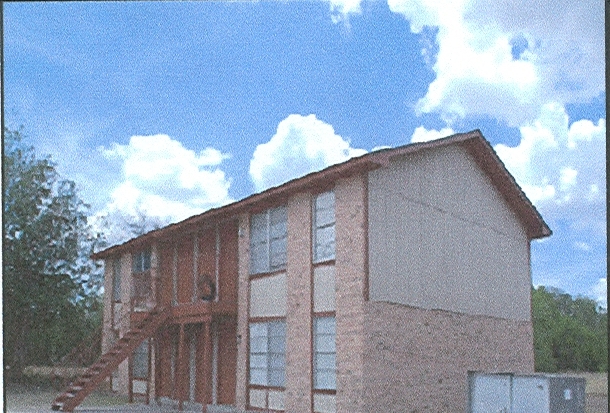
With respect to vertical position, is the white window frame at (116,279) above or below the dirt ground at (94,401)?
above

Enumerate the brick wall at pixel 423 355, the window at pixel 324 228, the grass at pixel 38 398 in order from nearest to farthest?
the brick wall at pixel 423 355
the window at pixel 324 228
the grass at pixel 38 398

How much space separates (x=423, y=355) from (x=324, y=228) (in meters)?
2.67

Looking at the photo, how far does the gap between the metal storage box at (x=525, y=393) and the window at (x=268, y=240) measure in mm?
4261

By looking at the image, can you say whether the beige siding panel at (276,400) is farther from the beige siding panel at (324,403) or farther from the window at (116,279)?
the window at (116,279)

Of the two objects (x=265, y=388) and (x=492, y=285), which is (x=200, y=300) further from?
(x=492, y=285)

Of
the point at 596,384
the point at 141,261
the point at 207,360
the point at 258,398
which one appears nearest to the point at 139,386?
the point at 141,261

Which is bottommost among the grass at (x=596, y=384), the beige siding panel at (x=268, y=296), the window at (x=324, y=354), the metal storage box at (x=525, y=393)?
the grass at (x=596, y=384)

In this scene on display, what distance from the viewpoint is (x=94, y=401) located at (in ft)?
63.0

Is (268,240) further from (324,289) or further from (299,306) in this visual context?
(324,289)

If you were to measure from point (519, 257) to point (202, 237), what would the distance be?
6.75 meters

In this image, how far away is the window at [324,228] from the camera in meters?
14.4

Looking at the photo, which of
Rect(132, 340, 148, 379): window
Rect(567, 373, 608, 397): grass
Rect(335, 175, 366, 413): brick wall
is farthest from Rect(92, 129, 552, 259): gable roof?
Rect(567, 373, 608, 397): grass

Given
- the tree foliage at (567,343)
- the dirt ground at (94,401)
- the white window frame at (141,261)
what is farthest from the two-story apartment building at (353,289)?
the tree foliage at (567,343)

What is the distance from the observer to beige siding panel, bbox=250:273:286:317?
1541 cm
